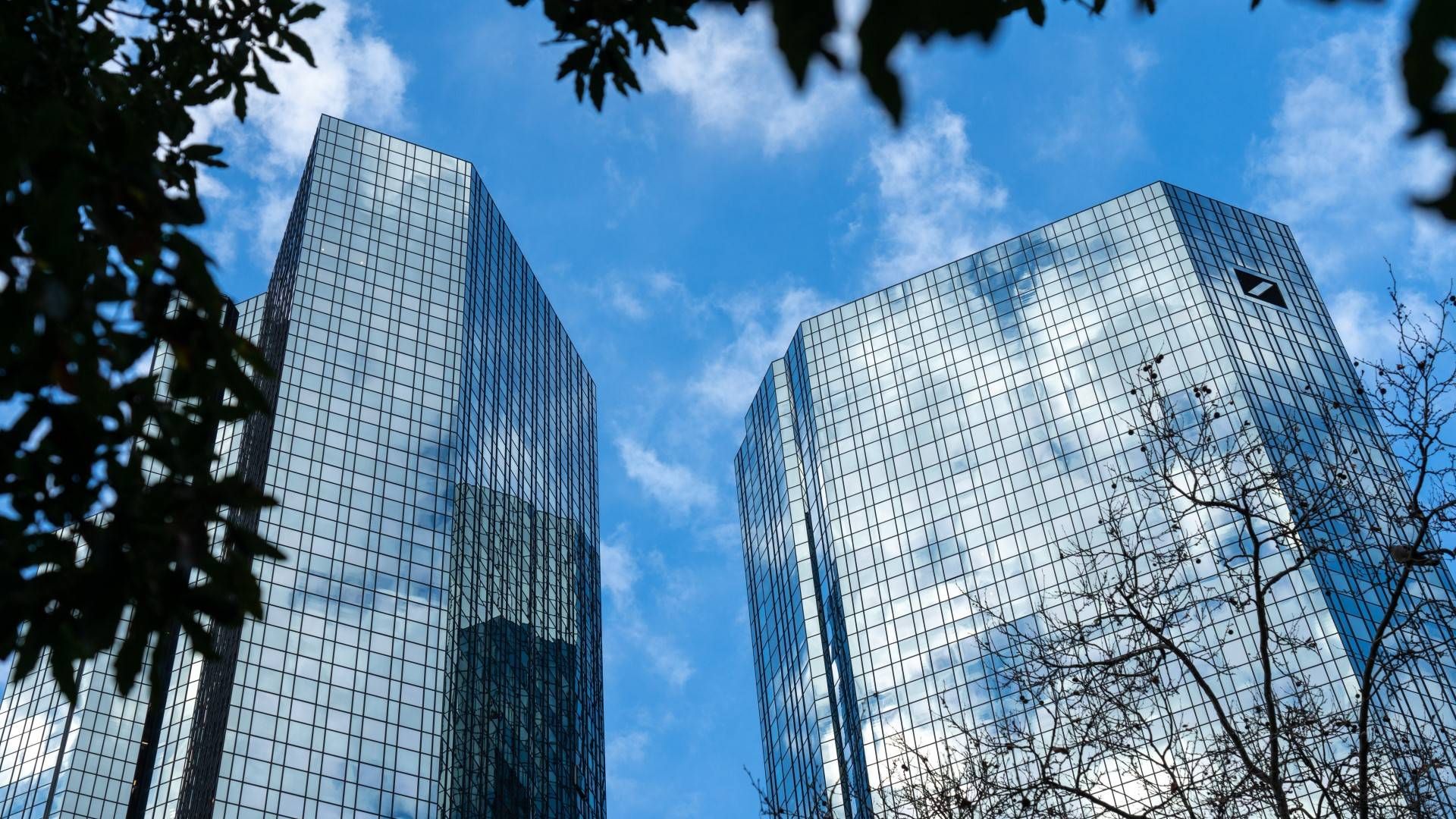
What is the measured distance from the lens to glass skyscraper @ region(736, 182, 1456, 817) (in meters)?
79.4

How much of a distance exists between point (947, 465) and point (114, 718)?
57328 mm

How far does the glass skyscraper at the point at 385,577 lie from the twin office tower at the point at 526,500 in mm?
215

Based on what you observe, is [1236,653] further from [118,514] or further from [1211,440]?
[118,514]

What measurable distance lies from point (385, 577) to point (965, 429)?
1581 inches

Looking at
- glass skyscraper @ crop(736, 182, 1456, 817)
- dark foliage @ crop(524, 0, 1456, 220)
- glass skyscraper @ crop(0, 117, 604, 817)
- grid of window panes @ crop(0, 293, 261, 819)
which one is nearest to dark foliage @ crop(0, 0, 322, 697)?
dark foliage @ crop(524, 0, 1456, 220)

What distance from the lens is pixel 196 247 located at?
604 cm

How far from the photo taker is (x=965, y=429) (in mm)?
89875

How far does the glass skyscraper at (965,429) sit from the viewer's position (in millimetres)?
79438

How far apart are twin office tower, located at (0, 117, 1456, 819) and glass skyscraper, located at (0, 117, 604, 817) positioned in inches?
8.5

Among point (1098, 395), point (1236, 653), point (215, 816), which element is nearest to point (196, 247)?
point (215, 816)

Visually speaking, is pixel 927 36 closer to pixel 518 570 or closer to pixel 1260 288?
pixel 518 570

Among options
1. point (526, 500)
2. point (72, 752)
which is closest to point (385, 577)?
point (526, 500)

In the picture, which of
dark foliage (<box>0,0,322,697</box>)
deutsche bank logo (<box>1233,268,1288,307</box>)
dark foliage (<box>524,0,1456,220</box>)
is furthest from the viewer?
deutsche bank logo (<box>1233,268,1288,307</box>)

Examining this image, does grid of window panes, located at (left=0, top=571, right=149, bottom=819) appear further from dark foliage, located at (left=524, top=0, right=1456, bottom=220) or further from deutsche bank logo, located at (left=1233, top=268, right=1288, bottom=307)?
dark foliage, located at (left=524, top=0, right=1456, bottom=220)
